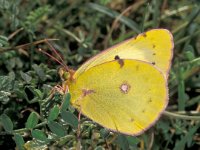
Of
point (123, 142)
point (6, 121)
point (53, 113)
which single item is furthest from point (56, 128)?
point (123, 142)

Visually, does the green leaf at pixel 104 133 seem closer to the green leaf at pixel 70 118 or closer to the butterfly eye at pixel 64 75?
the green leaf at pixel 70 118

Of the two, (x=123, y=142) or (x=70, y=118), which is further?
(x=123, y=142)

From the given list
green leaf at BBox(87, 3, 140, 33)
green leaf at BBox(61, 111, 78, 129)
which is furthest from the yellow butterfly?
green leaf at BBox(87, 3, 140, 33)

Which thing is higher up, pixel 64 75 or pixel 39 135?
pixel 64 75

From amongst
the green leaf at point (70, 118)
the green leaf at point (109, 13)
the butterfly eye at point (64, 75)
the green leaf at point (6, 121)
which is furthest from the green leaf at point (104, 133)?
the green leaf at point (109, 13)

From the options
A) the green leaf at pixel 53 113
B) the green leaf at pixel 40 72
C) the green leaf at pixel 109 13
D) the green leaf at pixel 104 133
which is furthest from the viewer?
the green leaf at pixel 109 13

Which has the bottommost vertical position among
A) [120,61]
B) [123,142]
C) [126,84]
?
[123,142]

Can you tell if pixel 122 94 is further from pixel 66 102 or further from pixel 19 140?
pixel 19 140
